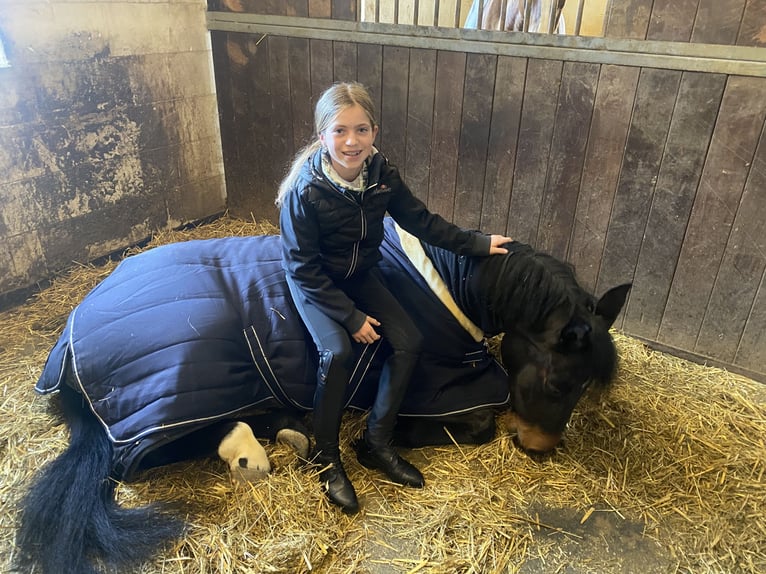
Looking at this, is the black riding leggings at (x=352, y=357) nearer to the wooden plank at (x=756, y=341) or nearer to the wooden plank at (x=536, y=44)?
the wooden plank at (x=536, y=44)

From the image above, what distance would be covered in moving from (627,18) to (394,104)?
1.23 metres

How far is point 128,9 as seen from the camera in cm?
321

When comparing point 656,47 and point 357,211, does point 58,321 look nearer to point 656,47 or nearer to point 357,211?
point 357,211

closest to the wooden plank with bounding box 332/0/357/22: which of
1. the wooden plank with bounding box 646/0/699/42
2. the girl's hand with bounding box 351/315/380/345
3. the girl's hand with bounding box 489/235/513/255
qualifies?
the wooden plank with bounding box 646/0/699/42

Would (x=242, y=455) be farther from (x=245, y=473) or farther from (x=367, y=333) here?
(x=367, y=333)

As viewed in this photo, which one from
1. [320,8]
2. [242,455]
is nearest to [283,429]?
[242,455]

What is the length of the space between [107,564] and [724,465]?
207 centimetres

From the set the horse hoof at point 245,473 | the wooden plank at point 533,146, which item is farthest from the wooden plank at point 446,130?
the horse hoof at point 245,473

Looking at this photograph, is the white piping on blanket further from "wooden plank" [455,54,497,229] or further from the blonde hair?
"wooden plank" [455,54,497,229]

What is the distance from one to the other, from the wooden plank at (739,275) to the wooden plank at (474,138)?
1.18m

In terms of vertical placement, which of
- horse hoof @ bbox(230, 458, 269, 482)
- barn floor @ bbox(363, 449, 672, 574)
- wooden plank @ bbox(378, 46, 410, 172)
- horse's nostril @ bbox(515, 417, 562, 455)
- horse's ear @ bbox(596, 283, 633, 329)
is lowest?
barn floor @ bbox(363, 449, 672, 574)

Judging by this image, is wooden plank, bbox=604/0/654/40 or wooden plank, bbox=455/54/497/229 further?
wooden plank, bbox=455/54/497/229

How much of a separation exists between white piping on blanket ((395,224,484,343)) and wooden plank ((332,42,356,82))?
1.48m

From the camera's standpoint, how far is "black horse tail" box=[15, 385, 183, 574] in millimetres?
1572
